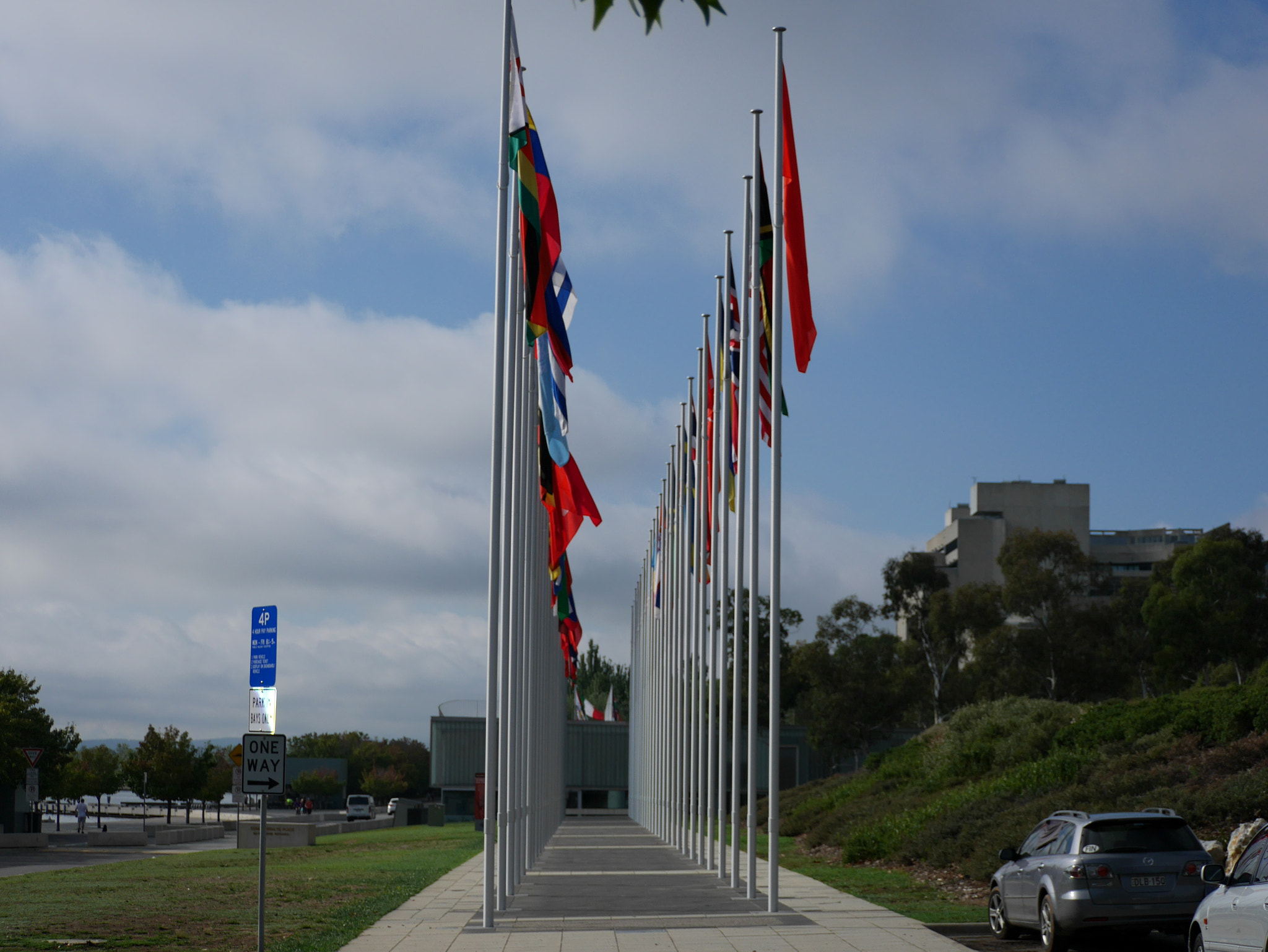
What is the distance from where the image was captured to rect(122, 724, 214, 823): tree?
7388 cm

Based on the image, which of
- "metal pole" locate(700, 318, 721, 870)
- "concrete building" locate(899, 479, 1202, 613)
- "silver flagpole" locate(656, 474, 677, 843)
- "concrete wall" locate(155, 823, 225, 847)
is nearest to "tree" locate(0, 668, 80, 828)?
"concrete wall" locate(155, 823, 225, 847)

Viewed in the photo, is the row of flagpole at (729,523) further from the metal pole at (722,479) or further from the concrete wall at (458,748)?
the concrete wall at (458,748)

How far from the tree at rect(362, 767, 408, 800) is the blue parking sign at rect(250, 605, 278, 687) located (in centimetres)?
10703

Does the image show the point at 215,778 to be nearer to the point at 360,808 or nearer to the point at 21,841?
the point at 360,808

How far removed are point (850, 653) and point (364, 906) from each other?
56.7m

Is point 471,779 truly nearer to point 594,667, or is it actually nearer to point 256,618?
point 594,667

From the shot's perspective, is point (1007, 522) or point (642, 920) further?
point (1007, 522)

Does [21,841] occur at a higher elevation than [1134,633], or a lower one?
lower

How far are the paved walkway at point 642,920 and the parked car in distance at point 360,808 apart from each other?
163 feet

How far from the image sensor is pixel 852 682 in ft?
237

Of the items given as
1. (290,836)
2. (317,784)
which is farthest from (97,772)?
(290,836)

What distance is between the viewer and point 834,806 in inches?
1649

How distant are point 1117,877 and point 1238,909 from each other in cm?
300

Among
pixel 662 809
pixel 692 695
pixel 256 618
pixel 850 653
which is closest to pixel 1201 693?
pixel 692 695
